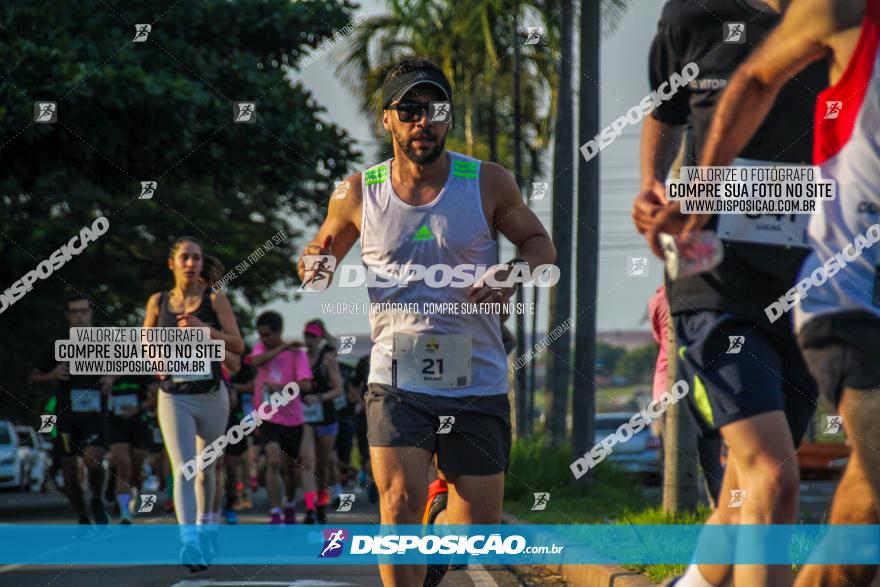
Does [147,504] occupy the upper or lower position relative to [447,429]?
lower

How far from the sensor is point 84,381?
45.0ft

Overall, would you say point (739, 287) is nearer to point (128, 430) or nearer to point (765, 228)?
point (765, 228)

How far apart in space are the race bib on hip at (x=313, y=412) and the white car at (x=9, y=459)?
21.1 meters

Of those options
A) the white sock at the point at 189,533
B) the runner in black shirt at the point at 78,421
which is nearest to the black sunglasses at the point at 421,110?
the white sock at the point at 189,533

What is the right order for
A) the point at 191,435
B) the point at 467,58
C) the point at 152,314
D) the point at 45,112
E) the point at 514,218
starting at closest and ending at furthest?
the point at 514,218 → the point at 191,435 → the point at 152,314 → the point at 45,112 → the point at 467,58

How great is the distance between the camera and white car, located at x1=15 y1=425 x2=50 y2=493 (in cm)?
3796

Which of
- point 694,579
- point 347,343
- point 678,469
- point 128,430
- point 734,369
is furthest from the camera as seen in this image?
point 128,430

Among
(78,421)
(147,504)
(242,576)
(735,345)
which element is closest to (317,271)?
(735,345)

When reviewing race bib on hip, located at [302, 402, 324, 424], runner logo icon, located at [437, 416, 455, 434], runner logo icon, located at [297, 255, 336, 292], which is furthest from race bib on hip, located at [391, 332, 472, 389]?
race bib on hip, located at [302, 402, 324, 424]

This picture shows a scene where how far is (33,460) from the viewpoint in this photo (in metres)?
40.2

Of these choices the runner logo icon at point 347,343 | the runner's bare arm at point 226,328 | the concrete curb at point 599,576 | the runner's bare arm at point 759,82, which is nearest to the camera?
the runner's bare arm at point 759,82

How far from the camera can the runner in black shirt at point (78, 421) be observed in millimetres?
13766

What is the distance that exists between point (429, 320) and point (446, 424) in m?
0.38

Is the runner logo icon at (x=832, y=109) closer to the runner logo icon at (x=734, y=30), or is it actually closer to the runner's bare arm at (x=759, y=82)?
the runner's bare arm at (x=759, y=82)
